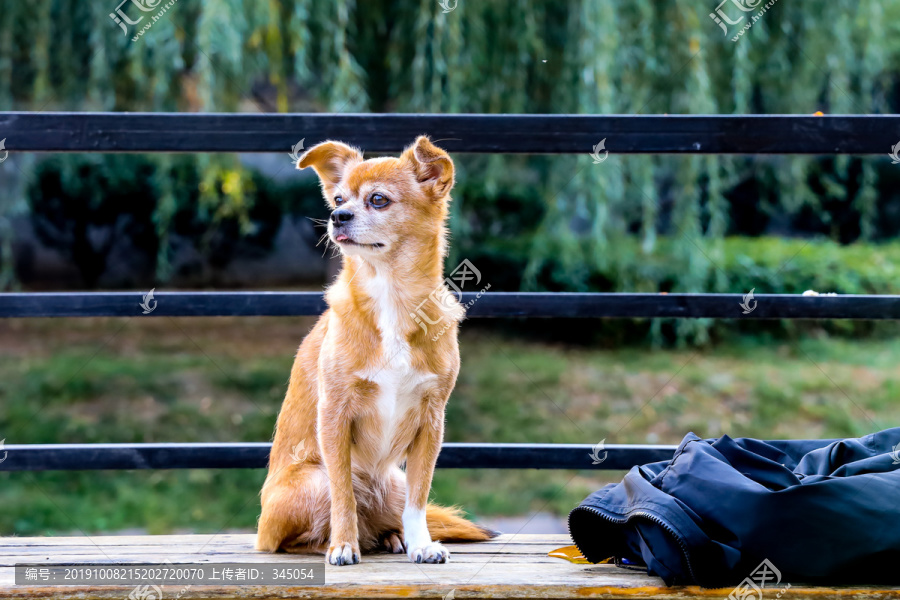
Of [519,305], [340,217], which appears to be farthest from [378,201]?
[519,305]

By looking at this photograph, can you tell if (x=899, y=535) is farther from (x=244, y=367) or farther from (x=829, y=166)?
(x=829, y=166)

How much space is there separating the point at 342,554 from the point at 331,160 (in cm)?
108

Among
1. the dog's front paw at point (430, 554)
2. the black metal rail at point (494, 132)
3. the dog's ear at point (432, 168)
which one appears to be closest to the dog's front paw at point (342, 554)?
the dog's front paw at point (430, 554)

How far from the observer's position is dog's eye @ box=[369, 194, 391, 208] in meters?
2.19

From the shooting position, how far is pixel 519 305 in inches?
104

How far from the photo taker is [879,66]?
5113mm

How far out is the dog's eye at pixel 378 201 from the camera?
2194 mm

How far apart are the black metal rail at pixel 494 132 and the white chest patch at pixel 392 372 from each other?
639 mm
